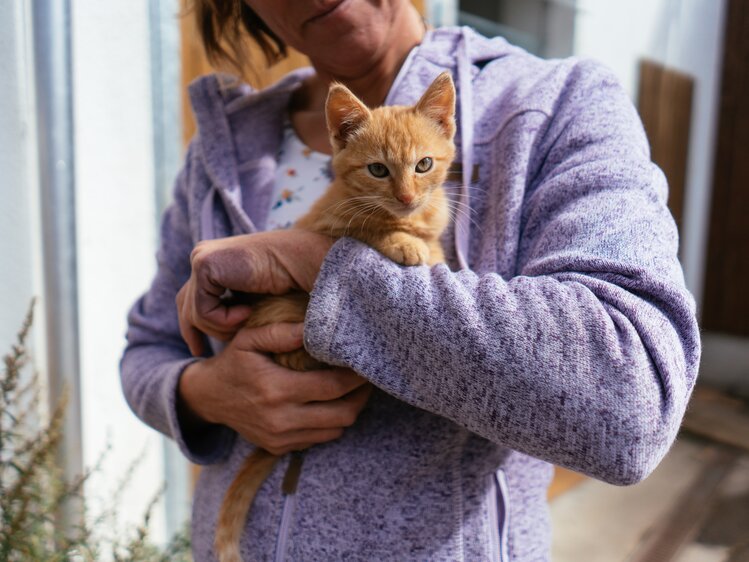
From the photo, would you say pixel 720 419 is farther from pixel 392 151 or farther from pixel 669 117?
pixel 392 151

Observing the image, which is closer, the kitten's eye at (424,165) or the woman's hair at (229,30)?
the kitten's eye at (424,165)

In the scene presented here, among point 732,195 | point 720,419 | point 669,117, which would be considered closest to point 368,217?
point 669,117

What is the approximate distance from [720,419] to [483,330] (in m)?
3.93

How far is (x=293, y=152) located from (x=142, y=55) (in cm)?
107

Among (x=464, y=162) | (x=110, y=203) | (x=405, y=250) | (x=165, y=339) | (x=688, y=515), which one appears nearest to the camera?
(x=405, y=250)

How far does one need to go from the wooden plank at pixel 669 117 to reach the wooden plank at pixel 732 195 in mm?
444

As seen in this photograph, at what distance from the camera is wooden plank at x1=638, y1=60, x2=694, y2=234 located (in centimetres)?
341

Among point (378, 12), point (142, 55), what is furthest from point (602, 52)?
point (378, 12)

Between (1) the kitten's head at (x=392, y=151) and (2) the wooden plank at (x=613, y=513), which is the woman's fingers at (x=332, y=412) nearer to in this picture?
(1) the kitten's head at (x=392, y=151)

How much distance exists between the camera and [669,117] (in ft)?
12.2

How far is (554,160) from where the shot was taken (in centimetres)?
80

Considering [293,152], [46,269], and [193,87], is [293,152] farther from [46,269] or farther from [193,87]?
[46,269]

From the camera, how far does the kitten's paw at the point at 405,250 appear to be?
798 mm

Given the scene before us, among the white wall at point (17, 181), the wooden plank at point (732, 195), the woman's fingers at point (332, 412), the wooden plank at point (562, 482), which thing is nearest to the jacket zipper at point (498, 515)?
the woman's fingers at point (332, 412)
